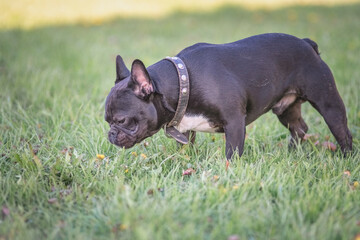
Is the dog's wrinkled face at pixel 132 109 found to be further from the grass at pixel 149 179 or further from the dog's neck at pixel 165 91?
the grass at pixel 149 179

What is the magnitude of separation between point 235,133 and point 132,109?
0.85 meters

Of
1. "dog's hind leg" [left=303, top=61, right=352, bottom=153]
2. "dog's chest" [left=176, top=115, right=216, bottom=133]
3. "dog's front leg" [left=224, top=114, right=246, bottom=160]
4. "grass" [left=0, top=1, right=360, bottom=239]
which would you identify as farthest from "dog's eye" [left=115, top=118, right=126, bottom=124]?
"dog's hind leg" [left=303, top=61, right=352, bottom=153]

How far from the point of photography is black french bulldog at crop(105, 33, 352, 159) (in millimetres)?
3074

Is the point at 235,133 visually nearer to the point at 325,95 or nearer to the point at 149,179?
the point at 149,179

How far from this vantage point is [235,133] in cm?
313

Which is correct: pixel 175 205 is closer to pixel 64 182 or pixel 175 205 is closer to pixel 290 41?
pixel 64 182

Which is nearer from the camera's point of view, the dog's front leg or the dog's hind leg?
the dog's front leg

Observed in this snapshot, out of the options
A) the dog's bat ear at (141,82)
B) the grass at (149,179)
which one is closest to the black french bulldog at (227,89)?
the dog's bat ear at (141,82)

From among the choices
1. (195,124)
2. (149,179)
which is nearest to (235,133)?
(195,124)

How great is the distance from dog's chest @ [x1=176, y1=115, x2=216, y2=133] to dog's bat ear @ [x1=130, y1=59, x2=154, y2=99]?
1.30ft

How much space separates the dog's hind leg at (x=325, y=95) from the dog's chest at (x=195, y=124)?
3.08 feet

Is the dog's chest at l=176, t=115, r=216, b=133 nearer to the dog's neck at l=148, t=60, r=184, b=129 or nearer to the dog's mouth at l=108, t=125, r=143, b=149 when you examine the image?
the dog's neck at l=148, t=60, r=184, b=129

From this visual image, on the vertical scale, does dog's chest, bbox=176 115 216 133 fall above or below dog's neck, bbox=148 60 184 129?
below

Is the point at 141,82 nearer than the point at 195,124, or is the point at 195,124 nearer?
the point at 141,82
